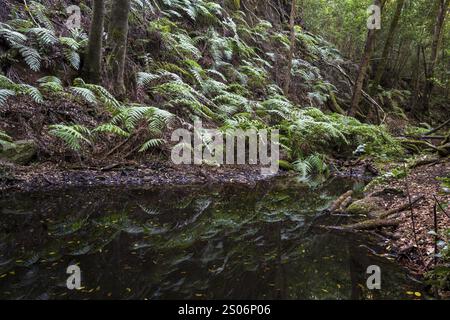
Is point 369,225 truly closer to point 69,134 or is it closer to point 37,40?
point 69,134

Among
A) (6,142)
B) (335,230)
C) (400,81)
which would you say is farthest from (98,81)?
(400,81)

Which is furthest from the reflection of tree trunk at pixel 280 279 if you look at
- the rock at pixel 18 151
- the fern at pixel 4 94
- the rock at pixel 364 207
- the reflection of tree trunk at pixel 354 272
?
the fern at pixel 4 94

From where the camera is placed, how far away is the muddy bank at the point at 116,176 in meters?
6.09

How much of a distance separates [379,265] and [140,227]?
9.32 ft

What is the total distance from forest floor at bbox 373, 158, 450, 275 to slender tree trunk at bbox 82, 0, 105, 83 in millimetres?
6303

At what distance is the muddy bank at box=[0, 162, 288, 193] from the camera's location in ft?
20.0

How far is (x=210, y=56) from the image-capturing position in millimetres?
13117

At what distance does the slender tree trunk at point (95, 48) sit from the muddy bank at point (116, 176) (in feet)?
8.01

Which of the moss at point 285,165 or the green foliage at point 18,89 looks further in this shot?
the moss at point 285,165

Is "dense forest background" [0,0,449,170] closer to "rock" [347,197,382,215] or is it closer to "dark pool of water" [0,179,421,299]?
"dark pool of water" [0,179,421,299]

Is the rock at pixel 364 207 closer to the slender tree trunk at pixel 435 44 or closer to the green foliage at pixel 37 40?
the green foliage at pixel 37 40

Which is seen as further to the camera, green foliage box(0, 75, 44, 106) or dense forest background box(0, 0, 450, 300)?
green foliage box(0, 75, 44, 106)

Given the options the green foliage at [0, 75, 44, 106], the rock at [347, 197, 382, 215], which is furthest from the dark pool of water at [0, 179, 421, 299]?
the green foliage at [0, 75, 44, 106]

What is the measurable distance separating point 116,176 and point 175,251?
123 inches
